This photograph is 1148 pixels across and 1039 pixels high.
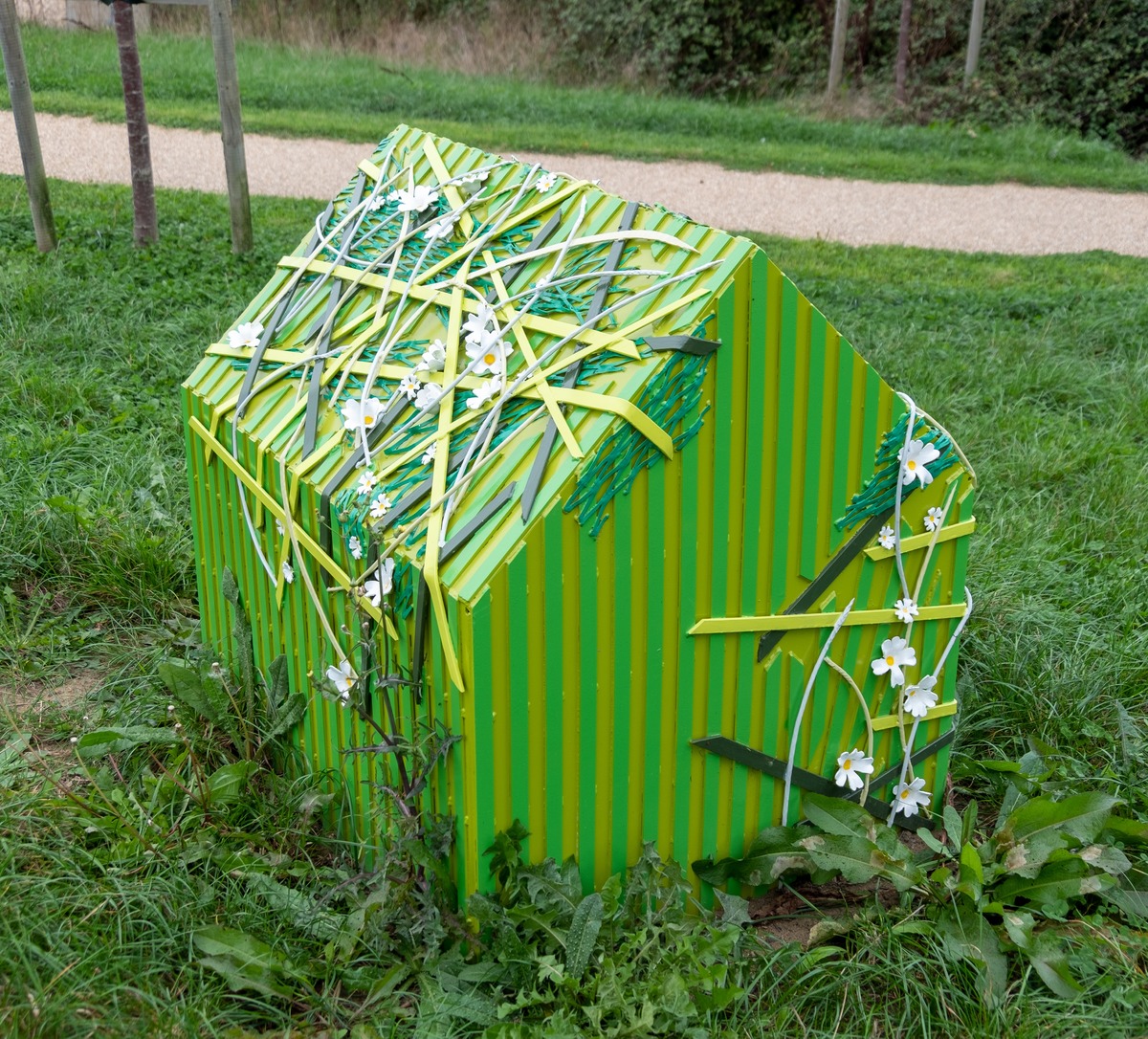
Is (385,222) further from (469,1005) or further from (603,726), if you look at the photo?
(469,1005)

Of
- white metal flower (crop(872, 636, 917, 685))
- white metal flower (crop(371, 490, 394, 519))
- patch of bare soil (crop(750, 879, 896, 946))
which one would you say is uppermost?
white metal flower (crop(371, 490, 394, 519))

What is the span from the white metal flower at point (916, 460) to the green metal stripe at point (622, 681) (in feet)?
2.34

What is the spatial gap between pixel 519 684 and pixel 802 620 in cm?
71

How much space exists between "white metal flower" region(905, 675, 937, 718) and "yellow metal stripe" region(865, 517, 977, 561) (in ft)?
1.11

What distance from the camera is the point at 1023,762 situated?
3299 mm

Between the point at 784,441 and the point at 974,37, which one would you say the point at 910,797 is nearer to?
the point at 784,441

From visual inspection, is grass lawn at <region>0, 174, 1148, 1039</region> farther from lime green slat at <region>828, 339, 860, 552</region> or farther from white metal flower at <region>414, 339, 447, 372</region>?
white metal flower at <region>414, 339, 447, 372</region>

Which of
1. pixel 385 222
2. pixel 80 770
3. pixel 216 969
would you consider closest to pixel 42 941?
A: pixel 216 969

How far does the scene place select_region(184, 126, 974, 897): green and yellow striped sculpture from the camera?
2.39 m

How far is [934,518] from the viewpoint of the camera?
2.86 meters

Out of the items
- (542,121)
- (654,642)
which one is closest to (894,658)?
(654,642)

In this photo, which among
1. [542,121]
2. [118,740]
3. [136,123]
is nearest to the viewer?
[118,740]

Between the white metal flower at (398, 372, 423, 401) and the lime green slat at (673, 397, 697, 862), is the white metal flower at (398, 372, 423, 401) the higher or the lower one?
the higher one

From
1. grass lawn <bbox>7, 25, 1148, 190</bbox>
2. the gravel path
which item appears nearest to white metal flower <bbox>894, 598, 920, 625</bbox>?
the gravel path
